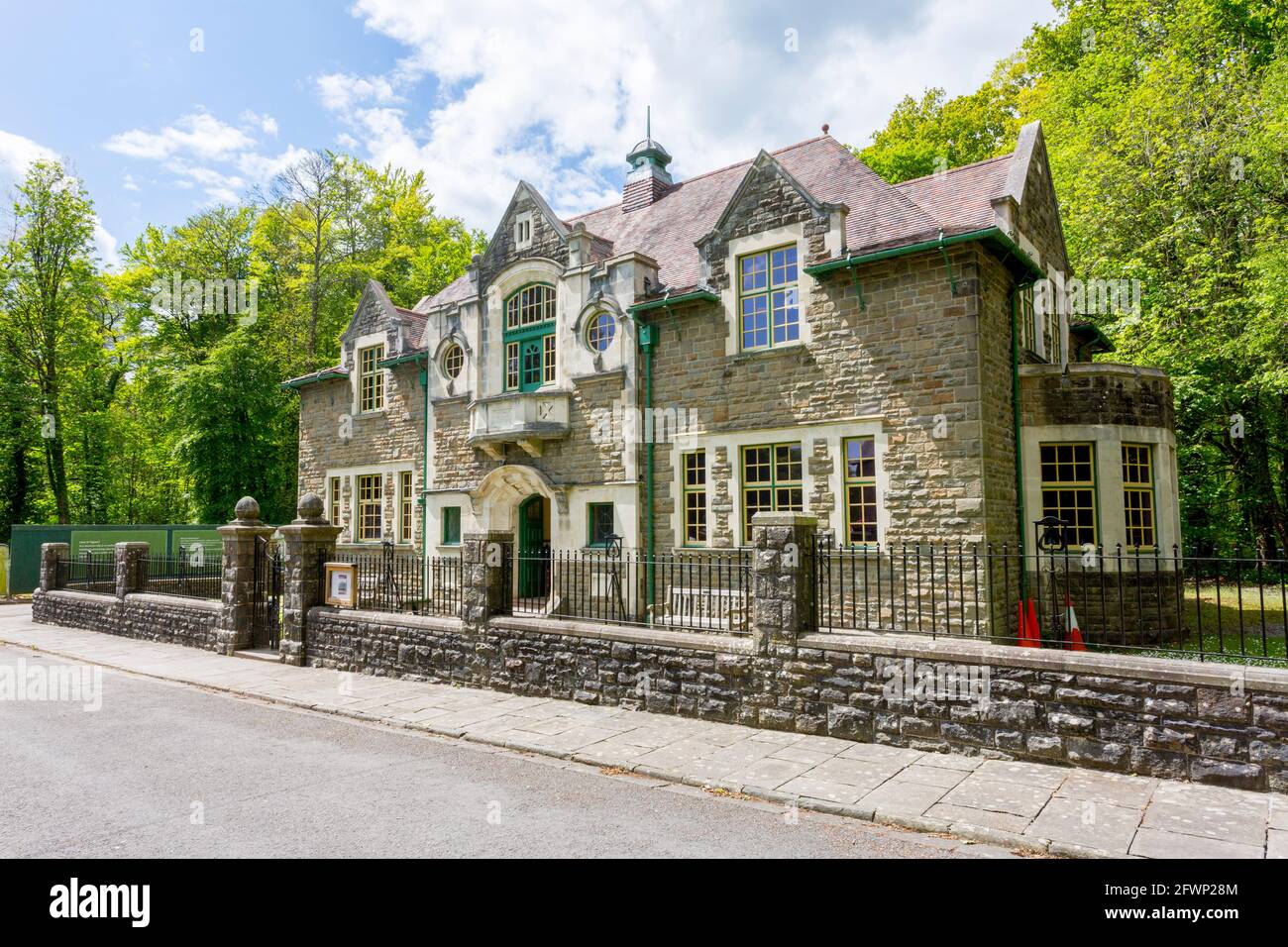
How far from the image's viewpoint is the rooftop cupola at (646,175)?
20031 millimetres

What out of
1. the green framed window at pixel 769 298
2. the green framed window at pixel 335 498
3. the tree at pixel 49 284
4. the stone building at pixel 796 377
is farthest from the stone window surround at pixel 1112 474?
the tree at pixel 49 284

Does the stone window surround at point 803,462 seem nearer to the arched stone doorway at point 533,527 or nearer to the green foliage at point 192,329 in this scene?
the arched stone doorway at point 533,527

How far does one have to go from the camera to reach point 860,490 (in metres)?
13.3

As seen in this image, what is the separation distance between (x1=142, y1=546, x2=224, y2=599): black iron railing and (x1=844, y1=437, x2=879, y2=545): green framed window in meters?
12.0

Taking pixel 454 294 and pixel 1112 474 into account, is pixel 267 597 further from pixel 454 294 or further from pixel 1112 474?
pixel 1112 474

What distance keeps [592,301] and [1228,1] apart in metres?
22.9

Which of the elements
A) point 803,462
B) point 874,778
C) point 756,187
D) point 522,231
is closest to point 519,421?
point 522,231

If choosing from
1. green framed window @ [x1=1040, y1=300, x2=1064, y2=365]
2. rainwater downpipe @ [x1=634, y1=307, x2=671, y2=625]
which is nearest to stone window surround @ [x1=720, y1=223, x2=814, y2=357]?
rainwater downpipe @ [x1=634, y1=307, x2=671, y2=625]

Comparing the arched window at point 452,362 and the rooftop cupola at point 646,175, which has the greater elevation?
the rooftop cupola at point 646,175

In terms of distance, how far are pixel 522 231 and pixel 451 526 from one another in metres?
7.30

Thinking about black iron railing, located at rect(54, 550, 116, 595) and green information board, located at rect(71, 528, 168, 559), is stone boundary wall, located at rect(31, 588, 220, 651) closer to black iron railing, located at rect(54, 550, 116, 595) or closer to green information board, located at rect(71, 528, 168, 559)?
black iron railing, located at rect(54, 550, 116, 595)

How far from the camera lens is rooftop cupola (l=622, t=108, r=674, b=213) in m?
20.0

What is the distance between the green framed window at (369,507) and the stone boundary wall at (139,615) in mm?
6324

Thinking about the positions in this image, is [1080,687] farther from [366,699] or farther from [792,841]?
[366,699]
